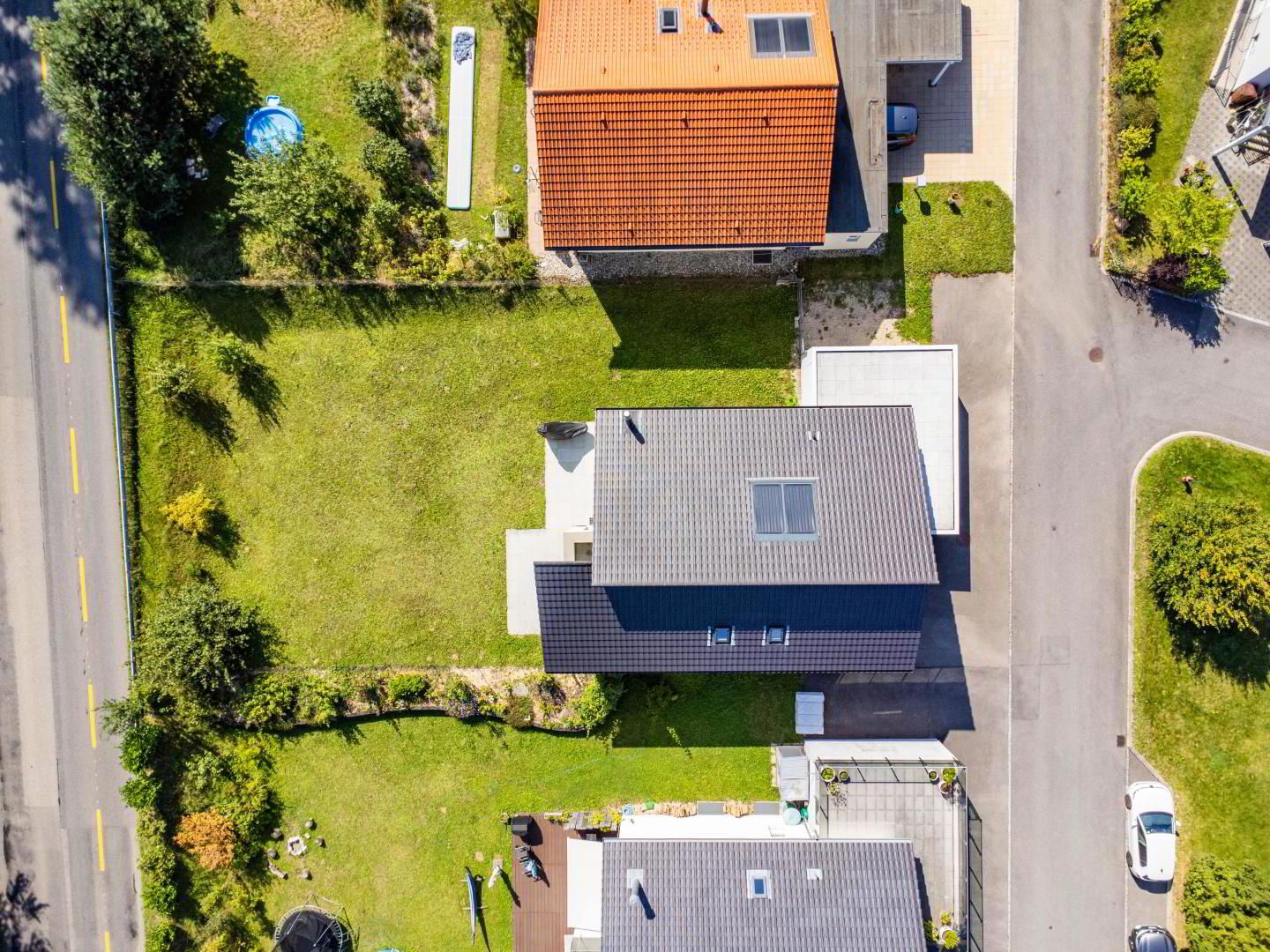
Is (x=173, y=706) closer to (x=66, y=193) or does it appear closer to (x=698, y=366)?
(x=66, y=193)

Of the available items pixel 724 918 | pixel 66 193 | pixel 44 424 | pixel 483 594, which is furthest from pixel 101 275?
pixel 724 918

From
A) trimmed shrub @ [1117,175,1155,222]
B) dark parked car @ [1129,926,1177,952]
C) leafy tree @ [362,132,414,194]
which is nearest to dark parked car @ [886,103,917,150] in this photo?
trimmed shrub @ [1117,175,1155,222]

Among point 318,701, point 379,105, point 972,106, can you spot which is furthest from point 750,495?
point 379,105

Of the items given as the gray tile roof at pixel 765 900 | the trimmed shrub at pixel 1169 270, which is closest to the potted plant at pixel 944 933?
the gray tile roof at pixel 765 900

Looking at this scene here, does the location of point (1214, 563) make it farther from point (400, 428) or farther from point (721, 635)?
point (400, 428)

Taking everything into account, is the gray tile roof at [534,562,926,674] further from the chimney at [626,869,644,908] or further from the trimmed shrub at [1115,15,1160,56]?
the trimmed shrub at [1115,15,1160,56]
